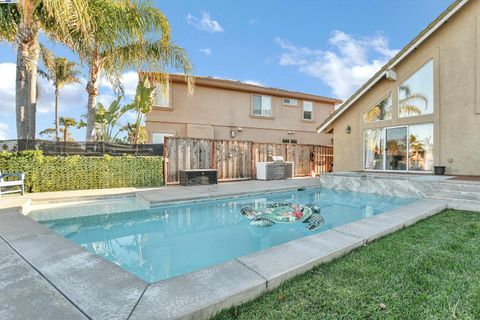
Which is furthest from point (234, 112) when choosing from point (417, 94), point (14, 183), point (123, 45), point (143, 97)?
point (14, 183)

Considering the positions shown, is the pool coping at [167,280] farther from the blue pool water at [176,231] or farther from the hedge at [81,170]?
the hedge at [81,170]

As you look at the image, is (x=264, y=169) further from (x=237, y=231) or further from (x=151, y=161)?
(x=237, y=231)

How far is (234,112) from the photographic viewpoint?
1711 centimetres

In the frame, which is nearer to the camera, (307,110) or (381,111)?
(381,111)

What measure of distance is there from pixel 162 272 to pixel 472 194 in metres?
8.67

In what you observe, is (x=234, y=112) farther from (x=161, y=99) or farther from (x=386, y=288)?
(x=386, y=288)

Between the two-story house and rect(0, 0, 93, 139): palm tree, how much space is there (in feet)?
16.1

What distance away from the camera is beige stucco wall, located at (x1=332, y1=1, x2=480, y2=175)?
10000 millimetres

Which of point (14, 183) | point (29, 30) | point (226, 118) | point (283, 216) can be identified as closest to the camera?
point (283, 216)

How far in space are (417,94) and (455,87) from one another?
4.60 feet

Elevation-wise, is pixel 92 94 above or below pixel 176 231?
above

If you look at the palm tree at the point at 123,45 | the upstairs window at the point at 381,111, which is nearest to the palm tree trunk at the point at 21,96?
the palm tree at the point at 123,45

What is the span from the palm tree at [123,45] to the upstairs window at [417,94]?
10.4 meters

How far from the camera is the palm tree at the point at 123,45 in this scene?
10.4 m
